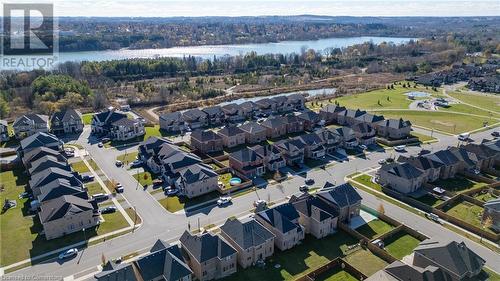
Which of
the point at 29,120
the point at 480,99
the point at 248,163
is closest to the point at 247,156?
the point at 248,163

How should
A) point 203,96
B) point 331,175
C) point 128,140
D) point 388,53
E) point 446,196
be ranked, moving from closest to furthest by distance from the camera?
1. point 446,196
2. point 331,175
3. point 128,140
4. point 203,96
5. point 388,53

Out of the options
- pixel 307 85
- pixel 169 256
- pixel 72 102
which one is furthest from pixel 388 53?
pixel 169 256

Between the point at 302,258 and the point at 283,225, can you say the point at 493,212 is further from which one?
the point at 283,225

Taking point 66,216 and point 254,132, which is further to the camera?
point 254,132

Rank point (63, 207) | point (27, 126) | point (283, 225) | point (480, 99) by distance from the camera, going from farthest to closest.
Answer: point (480, 99) < point (27, 126) < point (63, 207) < point (283, 225)

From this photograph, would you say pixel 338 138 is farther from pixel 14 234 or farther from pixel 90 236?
pixel 14 234

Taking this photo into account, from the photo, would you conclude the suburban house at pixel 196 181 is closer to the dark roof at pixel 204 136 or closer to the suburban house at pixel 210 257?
the dark roof at pixel 204 136

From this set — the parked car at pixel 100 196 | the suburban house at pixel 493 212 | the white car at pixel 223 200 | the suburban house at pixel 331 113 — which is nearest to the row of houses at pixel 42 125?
the parked car at pixel 100 196
